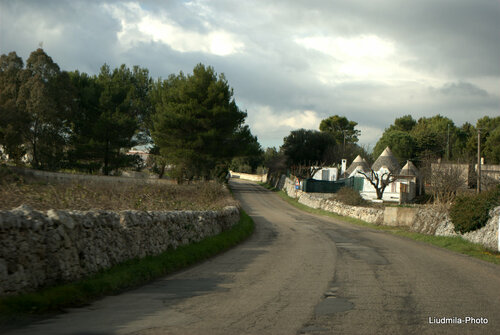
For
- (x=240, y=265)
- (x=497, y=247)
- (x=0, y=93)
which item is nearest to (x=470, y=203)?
(x=497, y=247)

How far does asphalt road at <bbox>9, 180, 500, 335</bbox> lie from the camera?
6.52 metres

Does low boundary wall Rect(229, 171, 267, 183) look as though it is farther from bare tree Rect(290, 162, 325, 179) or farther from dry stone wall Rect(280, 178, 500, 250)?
dry stone wall Rect(280, 178, 500, 250)

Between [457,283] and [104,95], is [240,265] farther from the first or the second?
[104,95]

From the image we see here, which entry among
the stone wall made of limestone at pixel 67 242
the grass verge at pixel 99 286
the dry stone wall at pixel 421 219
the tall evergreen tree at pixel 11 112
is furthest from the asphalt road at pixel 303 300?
the tall evergreen tree at pixel 11 112

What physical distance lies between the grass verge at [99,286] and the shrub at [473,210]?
1257 centimetres

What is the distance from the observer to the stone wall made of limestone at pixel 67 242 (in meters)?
7.11

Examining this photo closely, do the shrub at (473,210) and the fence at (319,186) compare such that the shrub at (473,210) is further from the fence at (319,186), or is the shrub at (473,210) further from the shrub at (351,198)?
the fence at (319,186)

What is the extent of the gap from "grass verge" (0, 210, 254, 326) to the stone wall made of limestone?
0.67ft

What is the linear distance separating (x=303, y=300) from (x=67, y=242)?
14.7 ft

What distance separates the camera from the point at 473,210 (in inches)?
816

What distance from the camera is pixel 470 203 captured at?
2120 cm

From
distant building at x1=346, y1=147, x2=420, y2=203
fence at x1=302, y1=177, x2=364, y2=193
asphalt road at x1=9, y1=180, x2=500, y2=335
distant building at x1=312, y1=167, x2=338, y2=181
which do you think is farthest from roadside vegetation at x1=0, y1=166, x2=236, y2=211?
distant building at x1=312, y1=167, x2=338, y2=181

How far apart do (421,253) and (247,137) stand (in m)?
36.4

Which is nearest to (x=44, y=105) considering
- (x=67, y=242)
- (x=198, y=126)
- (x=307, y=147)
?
(x=198, y=126)
